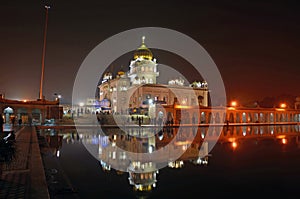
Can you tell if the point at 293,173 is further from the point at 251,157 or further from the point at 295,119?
the point at 295,119

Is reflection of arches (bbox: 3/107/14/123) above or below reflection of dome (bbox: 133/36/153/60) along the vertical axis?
below

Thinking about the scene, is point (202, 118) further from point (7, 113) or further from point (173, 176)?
point (173, 176)

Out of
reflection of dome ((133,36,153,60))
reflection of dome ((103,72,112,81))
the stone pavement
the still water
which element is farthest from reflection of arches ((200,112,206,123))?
the stone pavement

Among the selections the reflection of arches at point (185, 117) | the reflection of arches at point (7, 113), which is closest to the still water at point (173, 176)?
the reflection of arches at point (7, 113)

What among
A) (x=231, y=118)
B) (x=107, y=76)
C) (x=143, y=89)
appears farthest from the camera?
(x=107, y=76)

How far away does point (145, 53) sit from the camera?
204 ft

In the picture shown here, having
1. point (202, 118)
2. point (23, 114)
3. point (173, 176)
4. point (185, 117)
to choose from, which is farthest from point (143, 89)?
point (173, 176)

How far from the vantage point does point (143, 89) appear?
5456 centimetres

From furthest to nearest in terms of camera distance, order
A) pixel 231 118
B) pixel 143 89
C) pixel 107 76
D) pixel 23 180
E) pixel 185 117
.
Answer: pixel 107 76, pixel 231 118, pixel 143 89, pixel 185 117, pixel 23 180

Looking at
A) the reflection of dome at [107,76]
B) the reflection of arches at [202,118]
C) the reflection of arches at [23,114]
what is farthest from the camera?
the reflection of dome at [107,76]

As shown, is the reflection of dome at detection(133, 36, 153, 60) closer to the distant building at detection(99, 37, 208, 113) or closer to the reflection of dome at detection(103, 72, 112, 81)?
the distant building at detection(99, 37, 208, 113)

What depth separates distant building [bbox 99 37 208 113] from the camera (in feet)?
184

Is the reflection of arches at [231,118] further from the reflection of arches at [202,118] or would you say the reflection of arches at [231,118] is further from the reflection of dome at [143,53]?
the reflection of dome at [143,53]

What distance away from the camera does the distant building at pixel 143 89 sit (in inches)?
2213
